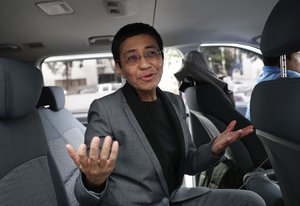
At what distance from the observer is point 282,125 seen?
3.69 ft

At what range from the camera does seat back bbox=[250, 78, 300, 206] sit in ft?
3.53

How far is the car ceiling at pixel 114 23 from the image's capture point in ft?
6.65

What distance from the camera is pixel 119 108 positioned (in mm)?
1521

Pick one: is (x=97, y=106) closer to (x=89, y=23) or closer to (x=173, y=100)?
(x=173, y=100)

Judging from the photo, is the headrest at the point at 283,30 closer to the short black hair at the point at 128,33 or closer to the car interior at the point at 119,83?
the car interior at the point at 119,83

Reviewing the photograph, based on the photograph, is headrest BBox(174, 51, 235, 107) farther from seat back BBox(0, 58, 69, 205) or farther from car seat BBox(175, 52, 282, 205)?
seat back BBox(0, 58, 69, 205)

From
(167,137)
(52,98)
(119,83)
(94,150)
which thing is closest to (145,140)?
(167,137)

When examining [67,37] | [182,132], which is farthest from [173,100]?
[67,37]

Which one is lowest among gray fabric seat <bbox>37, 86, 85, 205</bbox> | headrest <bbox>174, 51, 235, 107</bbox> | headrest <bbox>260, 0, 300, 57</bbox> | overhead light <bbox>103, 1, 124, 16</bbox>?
gray fabric seat <bbox>37, 86, 85, 205</bbox>

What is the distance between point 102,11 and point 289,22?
1238 mm

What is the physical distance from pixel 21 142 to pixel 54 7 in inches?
34.5

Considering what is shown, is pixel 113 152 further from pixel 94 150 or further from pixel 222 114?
pixel 222 114

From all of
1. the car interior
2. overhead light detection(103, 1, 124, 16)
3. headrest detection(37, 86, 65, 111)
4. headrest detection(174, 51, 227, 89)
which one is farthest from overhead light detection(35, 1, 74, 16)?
headrest detection(174, 51, 227, 89)

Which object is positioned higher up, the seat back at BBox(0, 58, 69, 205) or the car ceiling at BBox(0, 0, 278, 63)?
the car ceiling at BBox(0, 0, 278, 63)
